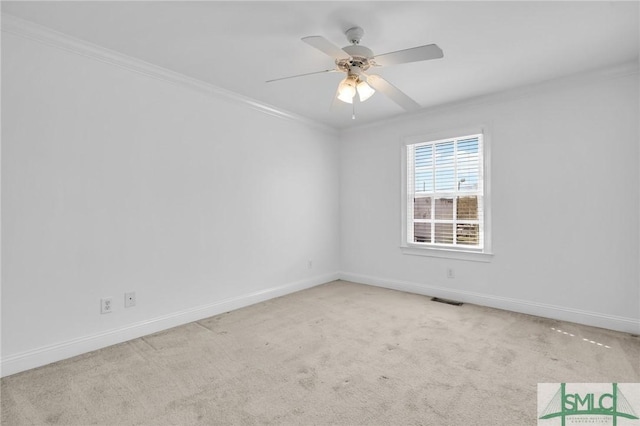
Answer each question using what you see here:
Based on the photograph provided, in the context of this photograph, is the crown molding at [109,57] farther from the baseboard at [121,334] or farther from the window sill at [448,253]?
the window sill at [448,253]

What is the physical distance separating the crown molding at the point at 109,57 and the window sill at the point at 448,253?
8.49ft

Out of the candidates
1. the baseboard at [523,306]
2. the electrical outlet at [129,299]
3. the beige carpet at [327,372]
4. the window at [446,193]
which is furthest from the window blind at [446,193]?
the electrical outlet at [129,299]

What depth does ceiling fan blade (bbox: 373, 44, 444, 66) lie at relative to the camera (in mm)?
1845

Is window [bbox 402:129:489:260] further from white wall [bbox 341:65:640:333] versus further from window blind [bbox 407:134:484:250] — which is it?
white wall [bbox 341:65:640:333]

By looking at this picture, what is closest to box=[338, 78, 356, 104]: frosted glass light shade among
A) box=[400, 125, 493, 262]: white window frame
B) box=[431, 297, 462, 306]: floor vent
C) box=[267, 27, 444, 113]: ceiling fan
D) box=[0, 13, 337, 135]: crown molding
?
box=[267, 27, 444, 113]: ceiling fan

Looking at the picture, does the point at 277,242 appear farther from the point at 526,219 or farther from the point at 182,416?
the point at 526,219

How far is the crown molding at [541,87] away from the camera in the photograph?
9.30 feet

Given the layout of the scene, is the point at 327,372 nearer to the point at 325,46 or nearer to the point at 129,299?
the point at 129,299

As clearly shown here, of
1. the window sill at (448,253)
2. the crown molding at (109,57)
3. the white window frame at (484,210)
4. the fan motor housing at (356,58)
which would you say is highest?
the crown molding at (109,57)

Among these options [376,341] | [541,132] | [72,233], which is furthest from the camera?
[541,132]

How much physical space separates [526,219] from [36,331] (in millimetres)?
4381

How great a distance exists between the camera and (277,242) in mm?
4066

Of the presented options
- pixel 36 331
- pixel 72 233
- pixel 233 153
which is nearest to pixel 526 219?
pixel 233 153

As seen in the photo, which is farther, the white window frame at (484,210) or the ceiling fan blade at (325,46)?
the white window frame at (484,210)
